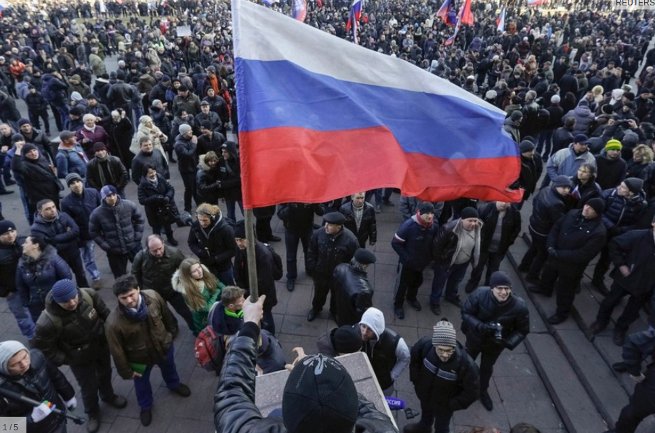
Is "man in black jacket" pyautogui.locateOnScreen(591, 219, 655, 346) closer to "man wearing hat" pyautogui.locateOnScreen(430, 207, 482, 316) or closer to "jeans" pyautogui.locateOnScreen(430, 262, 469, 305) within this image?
"man wearing hat" pyautogui.locateOnScreen(430, 207, 482, 316)

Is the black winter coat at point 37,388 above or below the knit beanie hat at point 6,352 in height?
below

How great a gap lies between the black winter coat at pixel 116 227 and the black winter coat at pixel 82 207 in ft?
1.44

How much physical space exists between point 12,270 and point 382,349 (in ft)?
14.8

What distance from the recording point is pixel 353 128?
3029 millimetres

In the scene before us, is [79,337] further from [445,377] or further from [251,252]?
[445,377]

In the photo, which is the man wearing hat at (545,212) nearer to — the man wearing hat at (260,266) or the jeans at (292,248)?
the jeans at (292,248)

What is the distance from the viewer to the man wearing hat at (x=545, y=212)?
6.27 m

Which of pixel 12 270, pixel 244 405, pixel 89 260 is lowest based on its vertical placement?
pixel 89 260

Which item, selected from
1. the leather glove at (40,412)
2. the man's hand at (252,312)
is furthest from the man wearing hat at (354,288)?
the leather glove at (40,412)

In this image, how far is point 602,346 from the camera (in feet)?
19.0

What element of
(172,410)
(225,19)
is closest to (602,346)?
(172,410)

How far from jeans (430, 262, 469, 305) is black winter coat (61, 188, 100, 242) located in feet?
16.7

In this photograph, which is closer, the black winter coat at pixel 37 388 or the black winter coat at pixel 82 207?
the black winter coat at pixel 37 388

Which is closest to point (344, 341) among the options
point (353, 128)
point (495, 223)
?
point (353, 128)
